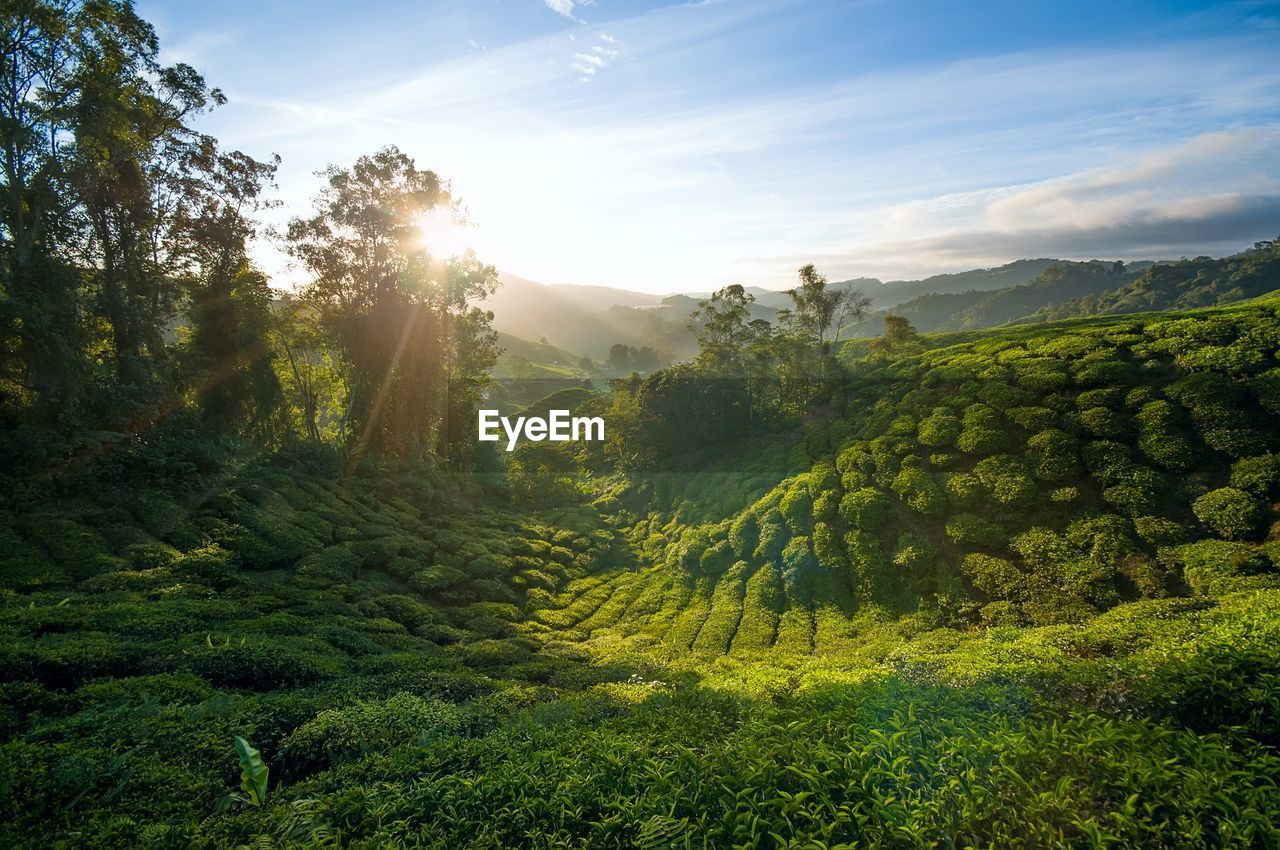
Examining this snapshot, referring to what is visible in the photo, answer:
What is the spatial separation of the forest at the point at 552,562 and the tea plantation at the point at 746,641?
60 millimetres

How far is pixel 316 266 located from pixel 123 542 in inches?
851

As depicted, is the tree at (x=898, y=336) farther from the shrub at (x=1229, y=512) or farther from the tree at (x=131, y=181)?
the tree at (x=131, y=181)

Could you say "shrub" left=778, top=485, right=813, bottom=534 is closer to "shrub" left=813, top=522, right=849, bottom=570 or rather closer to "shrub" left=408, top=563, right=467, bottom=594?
"shrub" left=813, top=522, right=849, bottom=570

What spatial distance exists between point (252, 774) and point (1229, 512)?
18.4 meters

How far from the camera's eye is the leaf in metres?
4.87

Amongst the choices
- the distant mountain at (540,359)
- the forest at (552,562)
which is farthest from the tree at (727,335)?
the distant mountain at (540,359)

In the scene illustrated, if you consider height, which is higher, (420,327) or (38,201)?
(38,201)

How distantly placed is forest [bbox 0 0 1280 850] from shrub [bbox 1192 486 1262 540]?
8 centimetres

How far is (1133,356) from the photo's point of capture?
18.3 meters

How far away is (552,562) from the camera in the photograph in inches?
976

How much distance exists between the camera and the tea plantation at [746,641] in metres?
4.14

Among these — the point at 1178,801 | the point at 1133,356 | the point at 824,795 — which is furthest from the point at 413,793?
the point at 1133,356

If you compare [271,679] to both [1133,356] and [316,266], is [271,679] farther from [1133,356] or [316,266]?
[316,266]

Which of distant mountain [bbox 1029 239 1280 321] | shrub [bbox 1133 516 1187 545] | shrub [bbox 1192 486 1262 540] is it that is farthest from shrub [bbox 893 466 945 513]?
distant mountain [bbox 1029 239 1280 321]
